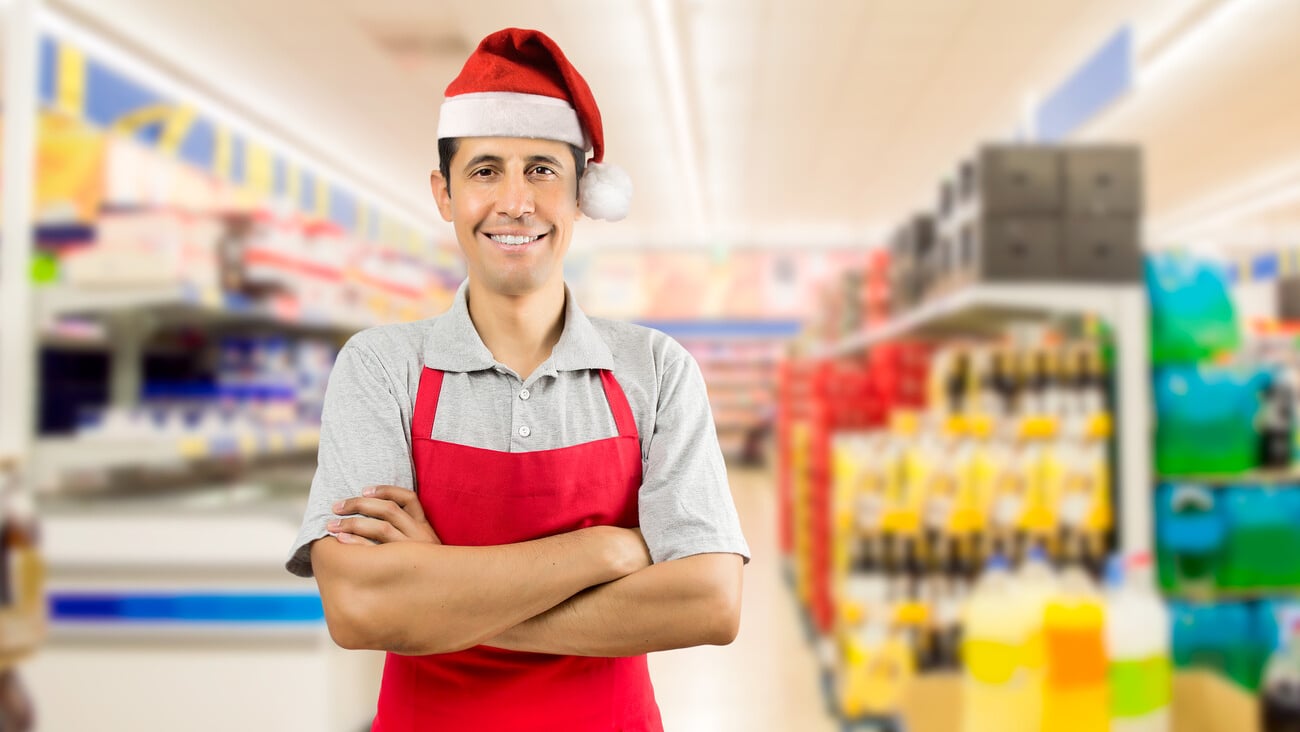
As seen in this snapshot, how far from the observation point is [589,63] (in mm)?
949

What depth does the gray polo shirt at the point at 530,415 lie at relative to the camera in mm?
688

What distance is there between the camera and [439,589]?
0.63 metres

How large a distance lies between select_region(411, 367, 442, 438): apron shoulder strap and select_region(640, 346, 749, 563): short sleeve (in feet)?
0.59

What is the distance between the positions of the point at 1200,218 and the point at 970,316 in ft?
39.2

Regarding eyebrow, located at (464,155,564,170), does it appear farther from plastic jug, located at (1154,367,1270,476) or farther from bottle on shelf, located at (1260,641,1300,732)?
plastic jug, located at (1154,367,1270,476)

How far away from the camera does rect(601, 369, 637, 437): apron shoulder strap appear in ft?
2.38

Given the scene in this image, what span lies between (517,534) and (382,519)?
0.34 ft

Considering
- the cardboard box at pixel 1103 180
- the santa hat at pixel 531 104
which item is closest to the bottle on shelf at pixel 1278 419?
the cardboard box at pixel 1103 180

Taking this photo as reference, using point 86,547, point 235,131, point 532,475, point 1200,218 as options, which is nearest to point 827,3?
point 235,131

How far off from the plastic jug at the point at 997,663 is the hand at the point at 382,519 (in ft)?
6.06

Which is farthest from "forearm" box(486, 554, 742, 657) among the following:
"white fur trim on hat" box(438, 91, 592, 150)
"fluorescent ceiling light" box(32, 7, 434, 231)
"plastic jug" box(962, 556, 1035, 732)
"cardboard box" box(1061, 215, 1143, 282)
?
"fluorescent ceiling light" box(32, 7, 434, 231)

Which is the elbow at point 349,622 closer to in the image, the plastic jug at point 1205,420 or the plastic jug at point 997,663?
the plastic jug at point 997,663

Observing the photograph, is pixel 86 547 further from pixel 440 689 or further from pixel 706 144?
pixel 706 144

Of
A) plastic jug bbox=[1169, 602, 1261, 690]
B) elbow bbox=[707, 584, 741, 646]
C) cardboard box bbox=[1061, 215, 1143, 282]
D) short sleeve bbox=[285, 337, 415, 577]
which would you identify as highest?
cardboard box bbox=[1061, 215, 1143, 282]
